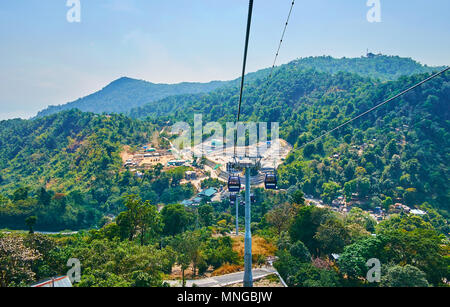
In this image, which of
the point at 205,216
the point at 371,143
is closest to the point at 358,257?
the point at 205,216

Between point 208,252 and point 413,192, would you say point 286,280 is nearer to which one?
point 208,252

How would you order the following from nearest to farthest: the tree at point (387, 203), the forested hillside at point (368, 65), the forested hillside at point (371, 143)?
the tree at point (387, 203), the forested hillside at point (371, 143), the forested hillside at point (368, 65)

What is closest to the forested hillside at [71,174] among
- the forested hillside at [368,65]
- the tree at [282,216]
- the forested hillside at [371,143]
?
the forested hillside at [371,143]

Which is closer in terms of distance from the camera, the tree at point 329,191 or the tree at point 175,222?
the tree at point 175,222

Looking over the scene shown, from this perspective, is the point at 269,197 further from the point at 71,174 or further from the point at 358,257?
the point at 71,174

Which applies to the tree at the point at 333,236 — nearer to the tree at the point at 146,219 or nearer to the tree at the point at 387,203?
the tree at the point at 146,219

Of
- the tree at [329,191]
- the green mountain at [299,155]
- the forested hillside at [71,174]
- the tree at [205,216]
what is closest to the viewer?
the tree at [205,216]
